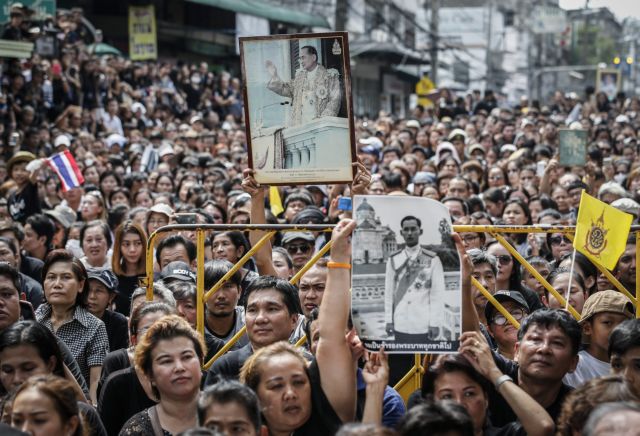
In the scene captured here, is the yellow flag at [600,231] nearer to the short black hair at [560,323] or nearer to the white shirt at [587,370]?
the white shirt at [587,370]

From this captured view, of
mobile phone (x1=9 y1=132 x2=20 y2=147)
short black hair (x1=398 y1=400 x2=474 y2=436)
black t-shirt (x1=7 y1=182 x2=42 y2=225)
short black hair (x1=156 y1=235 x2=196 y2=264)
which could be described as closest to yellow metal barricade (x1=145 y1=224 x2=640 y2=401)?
short black hair (x1=398 y1=400 x2=474 y2=436)

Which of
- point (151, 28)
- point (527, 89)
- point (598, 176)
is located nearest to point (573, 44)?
point (527, 89)

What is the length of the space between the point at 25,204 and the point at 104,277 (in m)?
3.86

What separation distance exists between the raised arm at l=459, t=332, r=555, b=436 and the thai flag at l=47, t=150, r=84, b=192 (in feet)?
26.3

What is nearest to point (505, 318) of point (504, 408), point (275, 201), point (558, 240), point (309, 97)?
point (504, 408)

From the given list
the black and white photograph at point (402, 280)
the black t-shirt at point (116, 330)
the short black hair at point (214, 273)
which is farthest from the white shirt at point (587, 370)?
the black t-shirt at point (116, 330)

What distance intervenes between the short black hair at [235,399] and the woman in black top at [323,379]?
25cm

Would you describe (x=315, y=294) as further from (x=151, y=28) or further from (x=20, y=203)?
(x=151, y=28)

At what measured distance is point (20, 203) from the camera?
36.2ft

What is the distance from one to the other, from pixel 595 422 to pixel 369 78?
42026 mm

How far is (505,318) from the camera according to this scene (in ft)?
20.6

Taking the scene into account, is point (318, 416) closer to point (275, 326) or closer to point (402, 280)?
point (402, 280)

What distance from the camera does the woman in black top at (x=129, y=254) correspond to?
8.47 m

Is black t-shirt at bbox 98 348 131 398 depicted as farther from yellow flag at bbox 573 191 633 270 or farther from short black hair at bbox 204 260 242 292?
yellow flag at bbox 573 191 633 270
